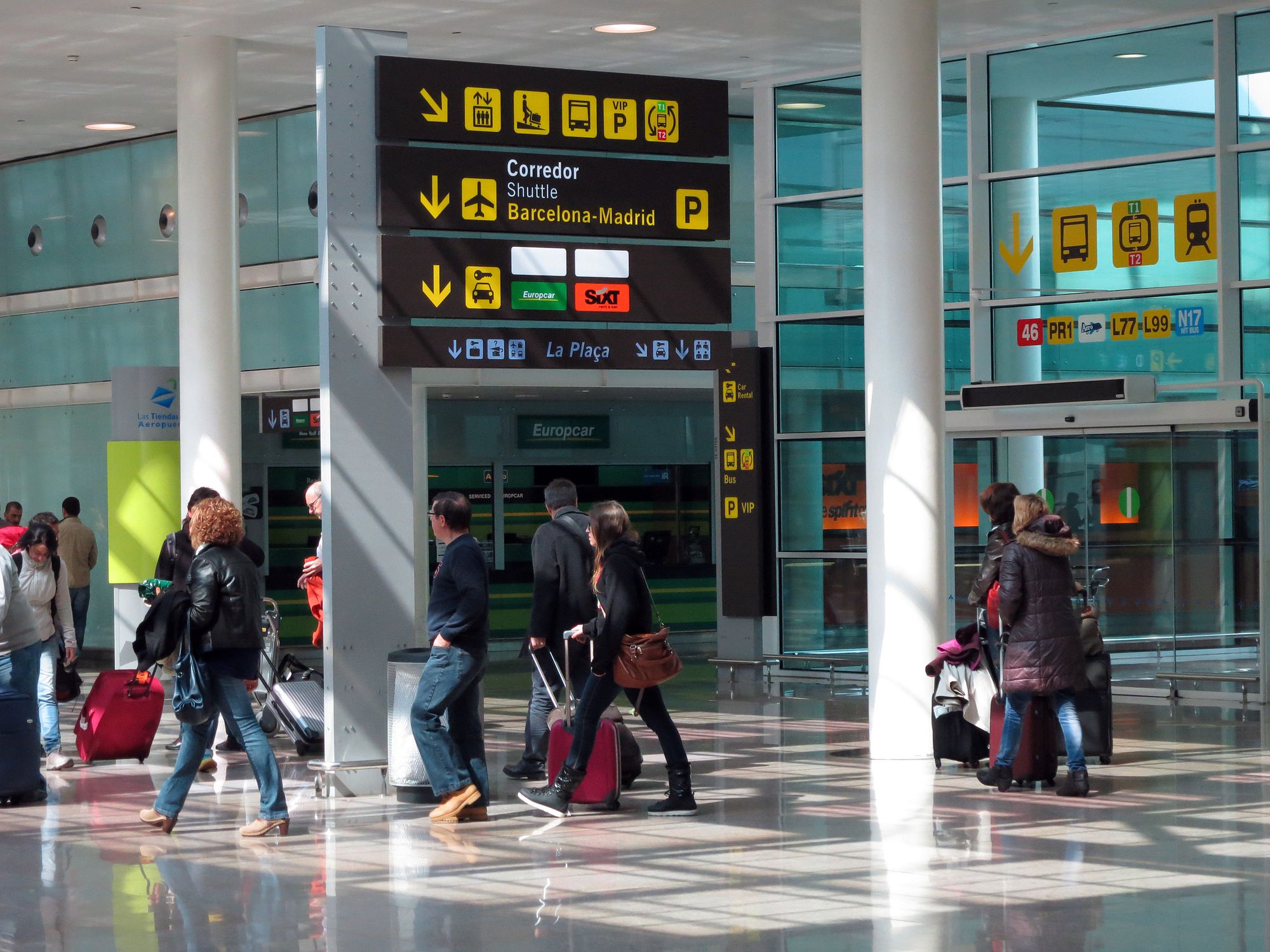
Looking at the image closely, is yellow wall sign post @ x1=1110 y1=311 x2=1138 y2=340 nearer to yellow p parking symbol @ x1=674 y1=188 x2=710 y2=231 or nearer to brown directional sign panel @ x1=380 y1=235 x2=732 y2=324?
brown directional sign panel @ x1=380 y1=235 x2=732 y2=324

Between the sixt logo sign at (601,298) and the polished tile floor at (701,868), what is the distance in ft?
9.17

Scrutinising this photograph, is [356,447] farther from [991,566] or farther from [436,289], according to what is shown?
[991,566]

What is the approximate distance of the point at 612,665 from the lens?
9.12 metres

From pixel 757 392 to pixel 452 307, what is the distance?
735 centimetres

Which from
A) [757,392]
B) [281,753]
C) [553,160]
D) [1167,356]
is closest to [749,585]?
[757,392]

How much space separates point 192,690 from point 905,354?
16.7 feet

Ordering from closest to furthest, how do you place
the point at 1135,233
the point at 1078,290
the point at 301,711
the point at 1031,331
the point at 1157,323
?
the point at 301,711 < the point at 1157,323 < the point at 1135,233 < the point at 1078,290 < the point at 1031,331

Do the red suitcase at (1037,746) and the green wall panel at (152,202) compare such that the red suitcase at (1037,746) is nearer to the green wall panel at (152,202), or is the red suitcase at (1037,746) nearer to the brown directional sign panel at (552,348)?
the brown directional sign panel at (552,348)

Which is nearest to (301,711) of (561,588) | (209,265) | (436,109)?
(561,588)

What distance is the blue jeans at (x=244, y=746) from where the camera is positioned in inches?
347

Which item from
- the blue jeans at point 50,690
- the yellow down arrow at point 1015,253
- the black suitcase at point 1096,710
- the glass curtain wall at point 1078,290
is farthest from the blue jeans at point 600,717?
the yellow down arrow at point 1015,253

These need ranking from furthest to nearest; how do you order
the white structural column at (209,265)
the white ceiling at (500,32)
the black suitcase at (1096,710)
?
the white structural column at (209,265), the white ceiling at (500,32), the black suitcase at (1096,710)

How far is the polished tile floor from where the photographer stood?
6691 mm

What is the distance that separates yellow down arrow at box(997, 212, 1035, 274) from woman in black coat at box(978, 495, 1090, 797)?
6.52 metres
